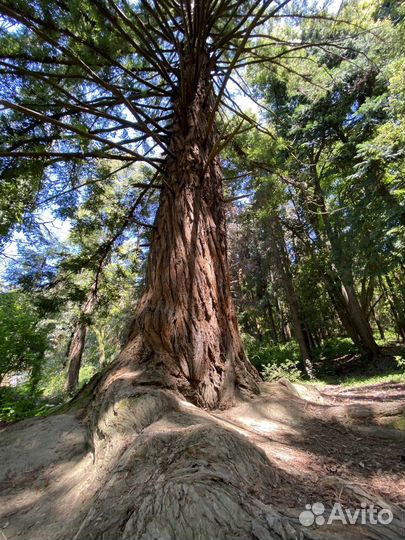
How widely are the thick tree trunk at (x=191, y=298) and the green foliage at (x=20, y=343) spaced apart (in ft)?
14.6

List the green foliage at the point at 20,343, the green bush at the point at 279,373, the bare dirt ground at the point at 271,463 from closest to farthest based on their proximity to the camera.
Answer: the bare dirt ground at the point at 271,463 → the green foliage at the point at 20,343 → the green bush at the point at 279,373

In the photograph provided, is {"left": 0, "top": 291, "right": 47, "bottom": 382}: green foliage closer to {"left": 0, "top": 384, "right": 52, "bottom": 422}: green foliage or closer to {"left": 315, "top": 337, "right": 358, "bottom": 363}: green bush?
{"left": 0, "top": 384, "right": 52, "bottom": 422}: green foliage

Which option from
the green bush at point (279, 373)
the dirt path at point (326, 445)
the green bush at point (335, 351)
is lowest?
the dirt path at point (326, 445)

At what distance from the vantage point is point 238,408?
2.48 meters

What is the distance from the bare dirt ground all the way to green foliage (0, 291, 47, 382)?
13.6ft

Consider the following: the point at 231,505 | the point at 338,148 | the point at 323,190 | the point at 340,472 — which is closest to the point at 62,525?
the point at 231,505

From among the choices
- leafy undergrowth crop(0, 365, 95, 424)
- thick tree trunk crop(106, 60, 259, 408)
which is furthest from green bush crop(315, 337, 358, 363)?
thick tree trunk crop(106, 60, 259, 408)

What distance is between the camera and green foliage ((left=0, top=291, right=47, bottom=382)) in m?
6.13

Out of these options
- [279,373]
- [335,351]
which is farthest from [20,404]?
[335,351]

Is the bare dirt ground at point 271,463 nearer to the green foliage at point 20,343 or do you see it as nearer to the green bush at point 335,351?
the green foliage at point 20,343

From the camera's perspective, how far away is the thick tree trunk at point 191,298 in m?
2.50

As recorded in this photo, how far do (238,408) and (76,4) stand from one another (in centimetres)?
440

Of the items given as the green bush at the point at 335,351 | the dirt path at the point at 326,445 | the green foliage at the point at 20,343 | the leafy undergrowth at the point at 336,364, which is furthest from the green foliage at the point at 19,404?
the green bush at the point at 335,351

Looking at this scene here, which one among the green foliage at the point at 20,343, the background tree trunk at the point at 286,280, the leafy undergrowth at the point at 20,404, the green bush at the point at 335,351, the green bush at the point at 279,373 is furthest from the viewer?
the green bush at the point at 335,351
